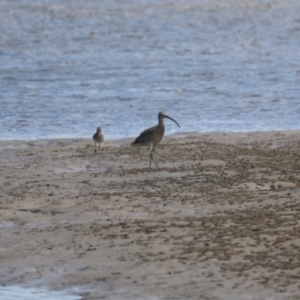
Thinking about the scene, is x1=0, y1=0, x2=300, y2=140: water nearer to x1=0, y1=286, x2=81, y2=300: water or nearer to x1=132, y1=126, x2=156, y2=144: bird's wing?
x1=132, y1=126, x2=156, y2=144: bird's wing

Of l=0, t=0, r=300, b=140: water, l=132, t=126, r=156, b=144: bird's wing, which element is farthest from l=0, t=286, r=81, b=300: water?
l=0, t=0, r=300, b=140: water

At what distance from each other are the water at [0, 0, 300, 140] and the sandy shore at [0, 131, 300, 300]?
400 centimetres

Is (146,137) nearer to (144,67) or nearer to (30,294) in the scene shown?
(30,294)

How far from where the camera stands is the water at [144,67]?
21.1m

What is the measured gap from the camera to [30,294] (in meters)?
9.95

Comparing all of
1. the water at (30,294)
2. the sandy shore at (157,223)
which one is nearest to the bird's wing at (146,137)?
the sandy shore at (157,223)

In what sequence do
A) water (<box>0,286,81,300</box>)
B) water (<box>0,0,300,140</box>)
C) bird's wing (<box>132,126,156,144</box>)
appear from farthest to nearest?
water (<box>0,0,300,140</box>)
bird's wing (<box>132,126,156,144</box>)
water (<box>0,286,81,300</box>)

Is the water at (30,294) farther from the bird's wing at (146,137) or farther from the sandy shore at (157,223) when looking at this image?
the bird's wing at (146,137)

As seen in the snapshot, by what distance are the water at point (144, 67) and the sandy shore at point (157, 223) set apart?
400 cm

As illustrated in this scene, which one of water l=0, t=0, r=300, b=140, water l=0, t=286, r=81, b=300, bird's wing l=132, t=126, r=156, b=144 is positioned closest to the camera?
water l=0, t=286, r=81, b=300

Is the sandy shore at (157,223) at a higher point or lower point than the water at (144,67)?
lower

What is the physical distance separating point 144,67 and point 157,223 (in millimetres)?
18606

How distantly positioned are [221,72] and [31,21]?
1665 cm

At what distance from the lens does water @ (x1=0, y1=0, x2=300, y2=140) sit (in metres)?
21.1
